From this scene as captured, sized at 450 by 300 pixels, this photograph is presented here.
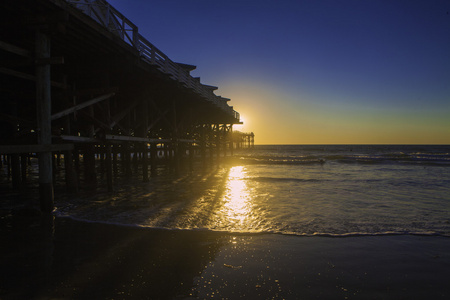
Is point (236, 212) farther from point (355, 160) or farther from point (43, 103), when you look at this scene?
point (355, 160)

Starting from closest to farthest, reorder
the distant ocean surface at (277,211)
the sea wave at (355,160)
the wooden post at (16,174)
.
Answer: the distant ocean surface at (277,211)
the wooden post at (16,174)
the sea wave at (355,160)

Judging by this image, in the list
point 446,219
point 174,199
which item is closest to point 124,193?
point 174,199

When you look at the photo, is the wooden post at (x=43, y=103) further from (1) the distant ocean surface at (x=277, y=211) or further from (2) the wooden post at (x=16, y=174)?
(2) the wooden post at (x=16, y=174)

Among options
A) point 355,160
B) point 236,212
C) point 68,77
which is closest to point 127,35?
point 68,77

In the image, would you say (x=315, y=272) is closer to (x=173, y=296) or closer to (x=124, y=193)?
(x=173, y=296)

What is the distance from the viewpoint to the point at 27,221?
558cm

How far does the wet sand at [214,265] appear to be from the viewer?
2.89 metres

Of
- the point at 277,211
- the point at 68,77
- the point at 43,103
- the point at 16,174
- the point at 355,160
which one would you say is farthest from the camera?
the point at 355,160

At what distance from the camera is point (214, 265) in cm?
355

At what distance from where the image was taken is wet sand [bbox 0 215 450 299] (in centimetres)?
289

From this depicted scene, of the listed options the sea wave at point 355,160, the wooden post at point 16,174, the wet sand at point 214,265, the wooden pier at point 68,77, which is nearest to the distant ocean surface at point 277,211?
the wet sand at point 214,265

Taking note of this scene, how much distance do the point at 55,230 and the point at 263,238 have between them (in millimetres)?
4001

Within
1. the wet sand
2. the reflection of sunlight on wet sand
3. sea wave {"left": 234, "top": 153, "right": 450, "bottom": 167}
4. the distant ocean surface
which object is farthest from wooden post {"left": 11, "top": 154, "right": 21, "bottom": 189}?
sea wave {"left": 234, "top": 153, "right": 450, "bottom": 167}

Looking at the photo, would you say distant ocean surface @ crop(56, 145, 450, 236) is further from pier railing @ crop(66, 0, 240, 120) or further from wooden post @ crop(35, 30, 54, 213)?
pier railing @ crop(66, 0, 240, 120)
